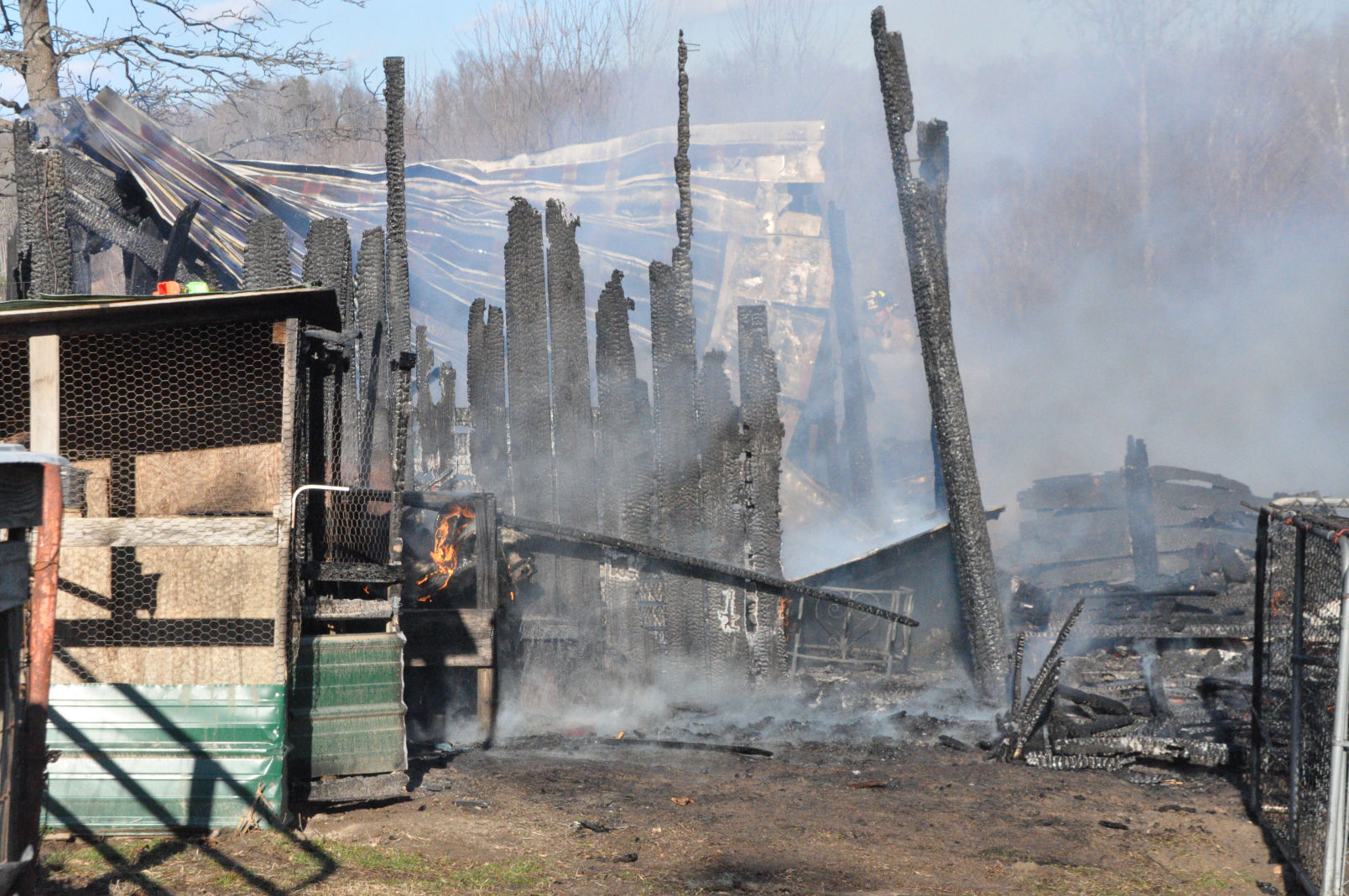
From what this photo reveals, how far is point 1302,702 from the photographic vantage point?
6.35 metres

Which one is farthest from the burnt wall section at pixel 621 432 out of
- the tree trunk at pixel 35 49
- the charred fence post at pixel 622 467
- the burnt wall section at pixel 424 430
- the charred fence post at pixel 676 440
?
the tree trunk at pixel 35 49

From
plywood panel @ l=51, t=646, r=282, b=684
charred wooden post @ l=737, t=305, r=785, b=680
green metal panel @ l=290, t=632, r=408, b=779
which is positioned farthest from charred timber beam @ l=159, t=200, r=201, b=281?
green metal panel @ l=290, t=632, r=408, b=779

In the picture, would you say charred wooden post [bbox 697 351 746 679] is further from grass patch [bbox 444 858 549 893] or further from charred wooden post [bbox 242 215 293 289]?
grass patch [bbox 444 858 549 893]

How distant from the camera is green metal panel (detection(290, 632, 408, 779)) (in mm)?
6820

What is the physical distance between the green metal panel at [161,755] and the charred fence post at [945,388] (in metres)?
7.61

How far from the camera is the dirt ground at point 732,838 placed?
18.9 feet

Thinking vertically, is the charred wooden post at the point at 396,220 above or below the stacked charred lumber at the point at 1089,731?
above

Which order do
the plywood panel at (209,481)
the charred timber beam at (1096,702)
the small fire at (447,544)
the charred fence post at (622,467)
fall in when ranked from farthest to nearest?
1. the charred fence post at (622,467)
2. the small fire at (447,544)
3. the charred timber beam at (1096,702)
4. the plywood panel at (209,481)

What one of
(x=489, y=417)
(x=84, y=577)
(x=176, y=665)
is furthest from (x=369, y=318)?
(x=176, y=665)

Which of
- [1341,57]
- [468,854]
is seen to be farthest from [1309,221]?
[468,854]

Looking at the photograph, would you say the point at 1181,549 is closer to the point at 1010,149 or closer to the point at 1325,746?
the point at 1325,746

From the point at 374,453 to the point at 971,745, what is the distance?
7.84 meters

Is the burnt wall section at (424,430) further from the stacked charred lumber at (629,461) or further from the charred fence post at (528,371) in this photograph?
the charred fence post at (528,371)

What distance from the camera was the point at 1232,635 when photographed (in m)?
11.7
